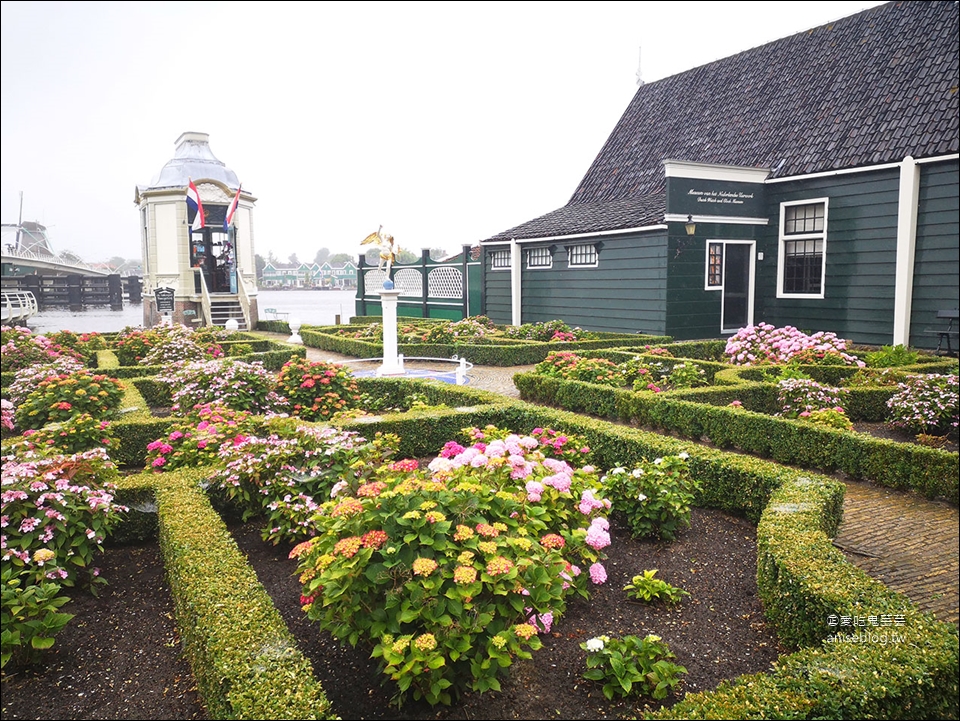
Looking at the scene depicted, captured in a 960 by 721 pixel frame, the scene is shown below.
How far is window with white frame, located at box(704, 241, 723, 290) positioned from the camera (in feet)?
56.5

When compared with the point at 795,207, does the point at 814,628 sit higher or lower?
lower

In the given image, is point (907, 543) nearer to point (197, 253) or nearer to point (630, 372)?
point (630, 372)

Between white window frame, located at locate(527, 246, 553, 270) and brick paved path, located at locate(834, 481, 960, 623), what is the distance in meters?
14.6

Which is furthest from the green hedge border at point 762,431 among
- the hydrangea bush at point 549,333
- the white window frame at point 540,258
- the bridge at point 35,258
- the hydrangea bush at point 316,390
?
the bridge at point 35,258

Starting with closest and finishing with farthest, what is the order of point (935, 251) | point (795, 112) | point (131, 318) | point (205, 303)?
point (935, 251) < point (795, 112) < point (205, 303) < point (131, 318)

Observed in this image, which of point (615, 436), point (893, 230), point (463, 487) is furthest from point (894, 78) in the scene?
point (463, 487)

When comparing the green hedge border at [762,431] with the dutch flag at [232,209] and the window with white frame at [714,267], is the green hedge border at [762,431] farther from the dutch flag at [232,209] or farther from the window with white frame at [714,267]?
the dutch flag at [232,209]

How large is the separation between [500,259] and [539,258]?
1968 millimetres

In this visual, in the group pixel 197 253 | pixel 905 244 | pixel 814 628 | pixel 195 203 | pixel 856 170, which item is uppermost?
pixel 195 203

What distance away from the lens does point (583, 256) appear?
773 inches

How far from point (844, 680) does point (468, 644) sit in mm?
1603

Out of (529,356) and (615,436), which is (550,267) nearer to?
(529,356)

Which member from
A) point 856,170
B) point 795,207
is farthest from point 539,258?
point 856,170

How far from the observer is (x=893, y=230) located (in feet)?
48.5
